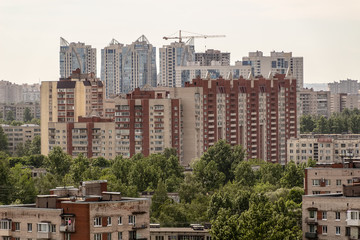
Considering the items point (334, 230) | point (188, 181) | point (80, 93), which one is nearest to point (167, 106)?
point (80, 93)

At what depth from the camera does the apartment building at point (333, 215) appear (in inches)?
1970

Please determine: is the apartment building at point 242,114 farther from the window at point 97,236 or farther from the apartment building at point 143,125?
the window at point 97,236

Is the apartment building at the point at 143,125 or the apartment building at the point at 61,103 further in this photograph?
the apartment building at the point at 61,103

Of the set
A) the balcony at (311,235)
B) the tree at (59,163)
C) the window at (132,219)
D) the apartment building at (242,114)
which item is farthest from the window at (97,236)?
the apartment building at (242,114)

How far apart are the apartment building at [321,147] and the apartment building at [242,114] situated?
866 cm

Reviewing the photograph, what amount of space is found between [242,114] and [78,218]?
313ft

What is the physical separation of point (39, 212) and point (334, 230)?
13058 millimetres

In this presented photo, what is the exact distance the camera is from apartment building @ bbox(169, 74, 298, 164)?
133250 mm

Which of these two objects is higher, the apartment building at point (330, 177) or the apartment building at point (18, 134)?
the apartment building at point (330, 177)

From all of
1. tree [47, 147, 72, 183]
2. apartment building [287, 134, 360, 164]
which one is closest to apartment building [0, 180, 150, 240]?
tree [47, 147, 72, 183]

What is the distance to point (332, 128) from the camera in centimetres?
19875

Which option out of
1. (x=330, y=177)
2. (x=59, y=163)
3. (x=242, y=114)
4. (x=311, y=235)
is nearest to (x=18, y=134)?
(x=242, y=114)

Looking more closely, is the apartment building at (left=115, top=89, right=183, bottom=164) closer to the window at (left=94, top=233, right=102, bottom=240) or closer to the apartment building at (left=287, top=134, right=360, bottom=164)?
the apartment building at (left=287, top=134, right=360, bottom=164)

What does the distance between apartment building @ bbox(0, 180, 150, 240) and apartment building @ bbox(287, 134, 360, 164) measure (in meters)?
79.0
